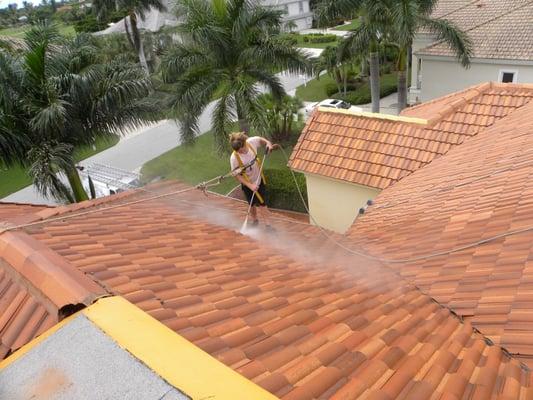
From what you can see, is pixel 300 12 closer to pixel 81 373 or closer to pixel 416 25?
pixel 416 25

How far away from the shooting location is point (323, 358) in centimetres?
272

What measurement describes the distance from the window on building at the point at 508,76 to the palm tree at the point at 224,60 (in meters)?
12.5

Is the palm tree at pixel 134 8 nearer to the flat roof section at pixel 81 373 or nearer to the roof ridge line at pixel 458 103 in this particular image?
the roof ridge line at pixel 458 103

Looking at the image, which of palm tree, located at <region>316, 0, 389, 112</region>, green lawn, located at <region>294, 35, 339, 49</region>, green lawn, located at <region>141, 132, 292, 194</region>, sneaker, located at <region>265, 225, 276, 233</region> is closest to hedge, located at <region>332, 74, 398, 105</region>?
green lawn, located at <region>141, 132, 292, 194</region>

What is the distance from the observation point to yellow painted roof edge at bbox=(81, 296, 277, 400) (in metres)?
1.87

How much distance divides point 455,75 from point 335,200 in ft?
51.8

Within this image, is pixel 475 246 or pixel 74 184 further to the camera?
pixel 74 184

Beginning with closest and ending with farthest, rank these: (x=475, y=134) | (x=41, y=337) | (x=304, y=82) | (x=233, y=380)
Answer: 1. (x=233, y=380)
2. (x=41, y=337)
3. (x=475, y=134)
4. (x=304, y=82)

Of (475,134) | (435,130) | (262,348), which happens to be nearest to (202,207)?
(262,348)

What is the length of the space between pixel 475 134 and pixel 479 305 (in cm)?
683

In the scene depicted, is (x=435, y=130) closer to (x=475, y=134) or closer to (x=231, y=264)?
(x=475, y=134)

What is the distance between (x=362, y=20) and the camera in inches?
685

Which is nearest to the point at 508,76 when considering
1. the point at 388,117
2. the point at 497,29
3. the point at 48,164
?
the point at 497,29

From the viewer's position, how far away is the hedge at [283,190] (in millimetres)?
16953
